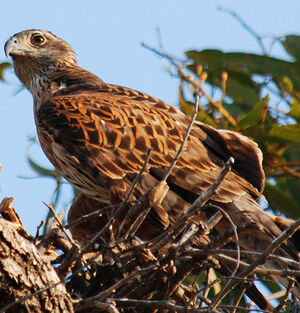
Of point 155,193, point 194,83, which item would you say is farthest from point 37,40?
point 155,193

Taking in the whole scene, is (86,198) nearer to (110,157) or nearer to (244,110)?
(110,157)

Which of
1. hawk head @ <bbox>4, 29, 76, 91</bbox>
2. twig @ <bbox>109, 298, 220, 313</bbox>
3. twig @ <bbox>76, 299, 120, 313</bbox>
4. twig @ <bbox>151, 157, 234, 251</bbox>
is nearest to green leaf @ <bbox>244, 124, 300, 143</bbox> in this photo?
hawk head @ <bbox>4, 29, 76, 91</bbox>

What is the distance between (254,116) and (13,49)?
87.8 inches

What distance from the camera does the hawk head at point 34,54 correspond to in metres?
7.07

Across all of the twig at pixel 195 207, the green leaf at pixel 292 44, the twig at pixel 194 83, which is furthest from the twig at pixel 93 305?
the green leaf at pixel 292 44

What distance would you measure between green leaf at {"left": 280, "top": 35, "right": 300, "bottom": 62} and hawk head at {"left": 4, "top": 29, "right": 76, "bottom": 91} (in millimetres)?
2013

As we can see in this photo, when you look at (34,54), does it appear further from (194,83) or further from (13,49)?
(194,83)

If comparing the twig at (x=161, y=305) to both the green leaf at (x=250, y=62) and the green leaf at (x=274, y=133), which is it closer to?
the green leaf at (x=274, y=133)

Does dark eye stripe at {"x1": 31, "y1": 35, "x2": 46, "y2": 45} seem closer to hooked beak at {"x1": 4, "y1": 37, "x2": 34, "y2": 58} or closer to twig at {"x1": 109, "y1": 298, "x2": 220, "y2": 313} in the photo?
hooked beak at {"x1": 4, "y1": 37, "x2": 34, "y2": 58}

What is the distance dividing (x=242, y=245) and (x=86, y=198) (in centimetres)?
131

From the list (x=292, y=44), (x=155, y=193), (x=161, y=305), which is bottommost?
(x=161, y=305)

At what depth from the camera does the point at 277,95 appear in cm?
703

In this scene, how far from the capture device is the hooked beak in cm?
693

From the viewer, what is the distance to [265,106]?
6363 millimetres
